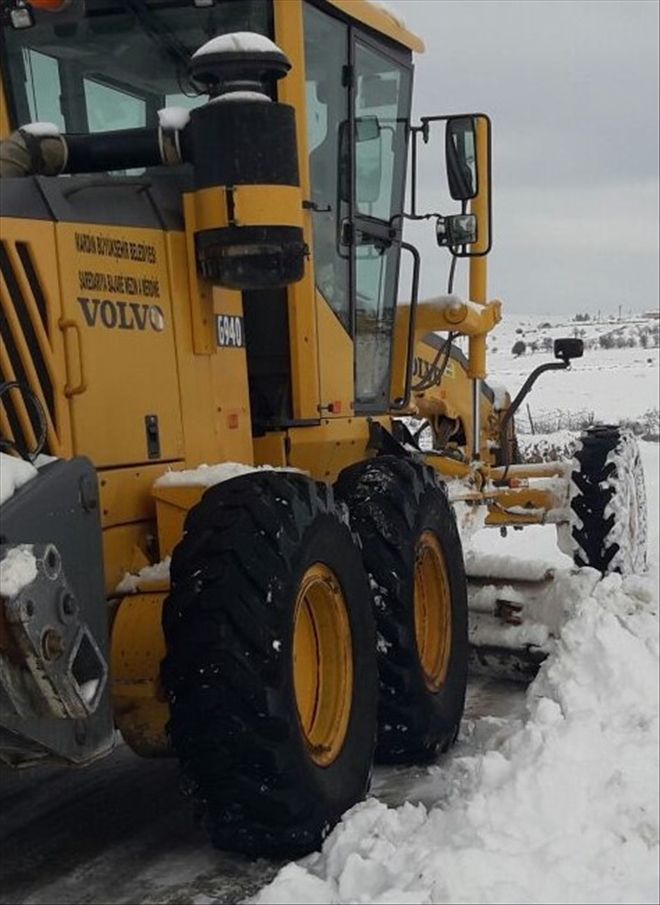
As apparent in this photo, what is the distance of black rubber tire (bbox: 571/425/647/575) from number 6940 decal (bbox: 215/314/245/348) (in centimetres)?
322

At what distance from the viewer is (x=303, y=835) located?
→ 3.88m

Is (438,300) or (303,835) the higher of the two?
(438,300)

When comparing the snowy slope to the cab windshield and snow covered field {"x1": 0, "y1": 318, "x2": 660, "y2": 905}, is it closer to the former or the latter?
snow covered field {"x1": 0, "y1": 318, "x2": 660, "y2": 905}

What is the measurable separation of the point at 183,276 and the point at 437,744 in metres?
2.07

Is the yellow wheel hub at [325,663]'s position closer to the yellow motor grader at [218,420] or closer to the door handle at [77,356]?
the yellow motor grader at [218,420]

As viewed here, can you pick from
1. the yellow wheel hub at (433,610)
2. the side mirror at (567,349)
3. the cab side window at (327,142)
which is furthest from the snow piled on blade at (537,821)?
the side mirror at (567,349)

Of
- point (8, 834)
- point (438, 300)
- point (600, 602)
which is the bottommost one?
point (8, 834)

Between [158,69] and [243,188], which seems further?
[158,69]

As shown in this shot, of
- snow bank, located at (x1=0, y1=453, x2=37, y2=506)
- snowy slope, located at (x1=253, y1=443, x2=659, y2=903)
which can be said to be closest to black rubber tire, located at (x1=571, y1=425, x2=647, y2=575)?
snowy slope, located at (x1=253, y1=443, x2=659, y2=903)

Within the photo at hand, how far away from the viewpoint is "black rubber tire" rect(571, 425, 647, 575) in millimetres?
7480

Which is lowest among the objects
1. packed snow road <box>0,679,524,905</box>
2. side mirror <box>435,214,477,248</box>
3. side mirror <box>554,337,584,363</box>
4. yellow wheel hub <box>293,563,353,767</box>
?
packed snow road <box>0,679,524,905</box>

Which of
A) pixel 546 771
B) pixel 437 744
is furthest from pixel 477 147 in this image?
pixel 546 771

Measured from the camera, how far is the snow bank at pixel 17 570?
3047 mm

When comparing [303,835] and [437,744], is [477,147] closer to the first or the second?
[437,744]
